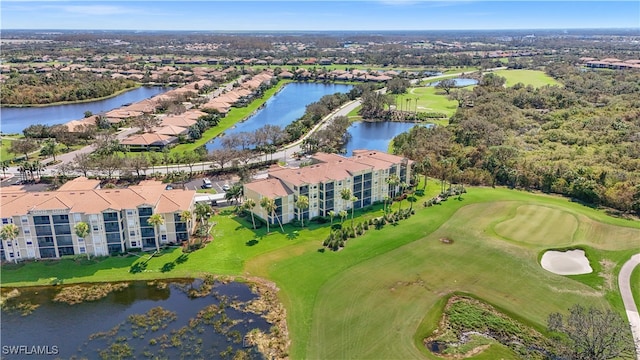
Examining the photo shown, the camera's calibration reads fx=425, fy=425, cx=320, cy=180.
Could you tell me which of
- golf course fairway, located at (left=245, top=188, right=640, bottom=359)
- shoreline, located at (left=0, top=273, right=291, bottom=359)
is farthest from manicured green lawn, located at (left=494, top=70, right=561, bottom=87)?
shoreline, located at (left=0, top=273, right=291, bottom=359)

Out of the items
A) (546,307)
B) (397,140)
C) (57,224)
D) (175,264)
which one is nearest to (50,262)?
(57,224)

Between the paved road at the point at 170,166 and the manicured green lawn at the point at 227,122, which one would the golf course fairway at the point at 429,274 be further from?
the manicured green lawn at the point at 227,122

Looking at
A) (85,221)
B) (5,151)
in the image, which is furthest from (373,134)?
(5,151)

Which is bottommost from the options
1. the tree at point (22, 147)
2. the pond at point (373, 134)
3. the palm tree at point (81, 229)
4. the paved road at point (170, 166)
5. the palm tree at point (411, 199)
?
the palm tree at point (411, 199)

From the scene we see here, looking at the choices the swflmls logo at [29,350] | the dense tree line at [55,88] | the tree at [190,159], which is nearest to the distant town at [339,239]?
the tree at [190,159]

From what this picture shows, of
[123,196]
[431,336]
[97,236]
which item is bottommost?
[431,336]

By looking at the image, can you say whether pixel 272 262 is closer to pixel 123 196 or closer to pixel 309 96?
pixel 123 196
